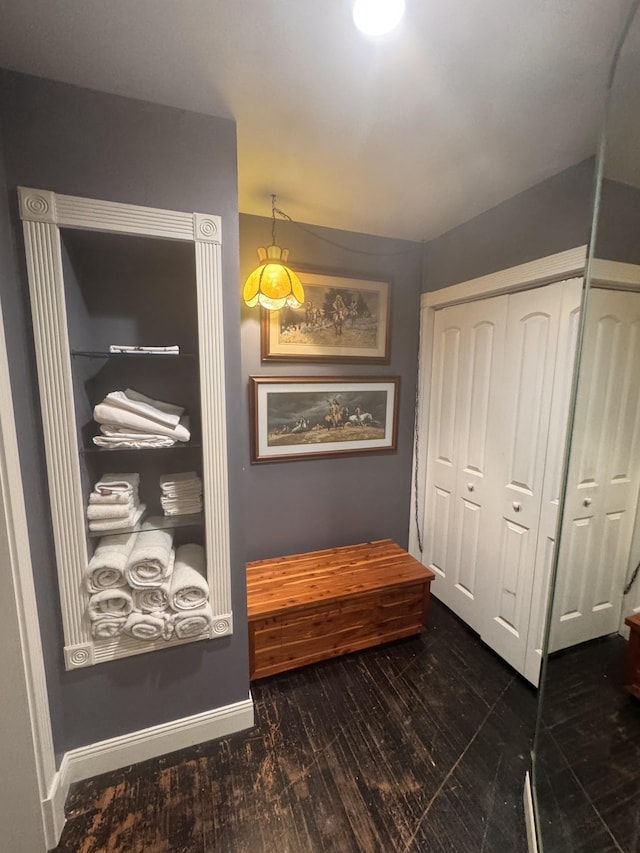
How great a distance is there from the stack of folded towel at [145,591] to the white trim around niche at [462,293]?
1.64 meters

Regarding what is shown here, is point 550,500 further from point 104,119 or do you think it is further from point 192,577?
point 104,119

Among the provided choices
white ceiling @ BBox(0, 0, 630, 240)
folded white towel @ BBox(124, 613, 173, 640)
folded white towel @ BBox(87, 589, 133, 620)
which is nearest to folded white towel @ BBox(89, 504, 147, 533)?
folded white towel @ BBox(87, 589, 133, 620)

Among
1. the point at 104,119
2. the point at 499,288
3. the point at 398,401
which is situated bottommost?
the point at 398,401

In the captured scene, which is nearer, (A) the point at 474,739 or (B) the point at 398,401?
(A) the point at 474,739

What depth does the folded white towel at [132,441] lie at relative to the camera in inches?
50.2

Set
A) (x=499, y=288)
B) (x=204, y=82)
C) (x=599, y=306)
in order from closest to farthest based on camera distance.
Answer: (x=204, y=82), (x=599, y=306), (x=499, y=288)

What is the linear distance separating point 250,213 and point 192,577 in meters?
1.88

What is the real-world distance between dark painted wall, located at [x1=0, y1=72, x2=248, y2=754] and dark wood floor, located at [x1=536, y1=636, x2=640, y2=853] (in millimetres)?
1273

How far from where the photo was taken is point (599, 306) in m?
1.42

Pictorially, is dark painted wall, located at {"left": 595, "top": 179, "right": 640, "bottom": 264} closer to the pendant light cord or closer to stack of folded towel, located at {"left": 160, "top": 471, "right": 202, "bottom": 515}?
the pendant light cord

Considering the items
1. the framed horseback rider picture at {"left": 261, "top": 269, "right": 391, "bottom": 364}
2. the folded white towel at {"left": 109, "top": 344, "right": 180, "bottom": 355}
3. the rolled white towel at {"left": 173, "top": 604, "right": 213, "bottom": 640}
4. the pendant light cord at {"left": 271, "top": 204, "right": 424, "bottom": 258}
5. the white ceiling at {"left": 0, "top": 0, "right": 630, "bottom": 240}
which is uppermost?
the white ceiling at {"left": 0, "top": 0, "right": 630, "bottom": 240}

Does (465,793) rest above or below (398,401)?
below

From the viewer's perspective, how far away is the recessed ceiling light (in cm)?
81

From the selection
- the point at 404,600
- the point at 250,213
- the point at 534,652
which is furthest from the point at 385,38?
the point at 534,652
